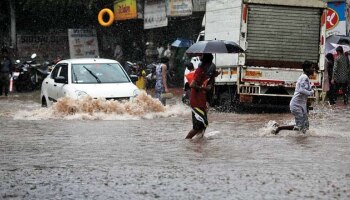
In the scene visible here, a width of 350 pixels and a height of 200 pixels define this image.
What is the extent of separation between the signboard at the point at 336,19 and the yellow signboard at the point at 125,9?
31.6ft

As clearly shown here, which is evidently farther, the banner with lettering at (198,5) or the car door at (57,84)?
the banner with lettering at (198,5)

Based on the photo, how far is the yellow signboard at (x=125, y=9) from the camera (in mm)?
32531

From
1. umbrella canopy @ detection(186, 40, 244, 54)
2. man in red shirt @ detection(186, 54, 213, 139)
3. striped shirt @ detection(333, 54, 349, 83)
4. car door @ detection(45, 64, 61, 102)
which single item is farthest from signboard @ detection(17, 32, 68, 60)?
man in red shirt @ detection(186, 54, 213, 139)

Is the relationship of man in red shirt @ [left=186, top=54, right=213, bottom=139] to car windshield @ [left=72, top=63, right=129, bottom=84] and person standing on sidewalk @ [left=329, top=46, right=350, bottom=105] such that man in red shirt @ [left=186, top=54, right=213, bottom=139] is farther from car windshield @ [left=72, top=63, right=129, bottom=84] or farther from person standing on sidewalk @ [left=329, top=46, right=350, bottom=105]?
person standing on sidewalk @ [left=329, top=46, right=350, bottom=105]

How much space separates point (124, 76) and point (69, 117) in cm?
189

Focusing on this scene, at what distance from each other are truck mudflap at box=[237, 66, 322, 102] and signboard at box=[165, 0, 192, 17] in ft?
30.8

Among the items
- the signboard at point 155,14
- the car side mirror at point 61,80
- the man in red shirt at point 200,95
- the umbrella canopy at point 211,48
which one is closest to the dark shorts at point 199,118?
the man in red shirt at point 200,95

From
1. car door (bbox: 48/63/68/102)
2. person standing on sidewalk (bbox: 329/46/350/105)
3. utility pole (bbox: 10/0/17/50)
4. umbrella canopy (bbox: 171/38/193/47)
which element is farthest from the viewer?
utility pole (bbox: 10/0/17/50)

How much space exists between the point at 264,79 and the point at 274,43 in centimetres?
97

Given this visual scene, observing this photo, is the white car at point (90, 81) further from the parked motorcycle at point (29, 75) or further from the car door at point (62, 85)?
the parked motorcycle at point (29, 75)

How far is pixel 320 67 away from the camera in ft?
64.4

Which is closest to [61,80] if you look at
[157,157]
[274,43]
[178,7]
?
[274,43]

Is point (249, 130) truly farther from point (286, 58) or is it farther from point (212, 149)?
point (286, 58)

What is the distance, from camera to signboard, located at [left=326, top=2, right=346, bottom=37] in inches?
947
